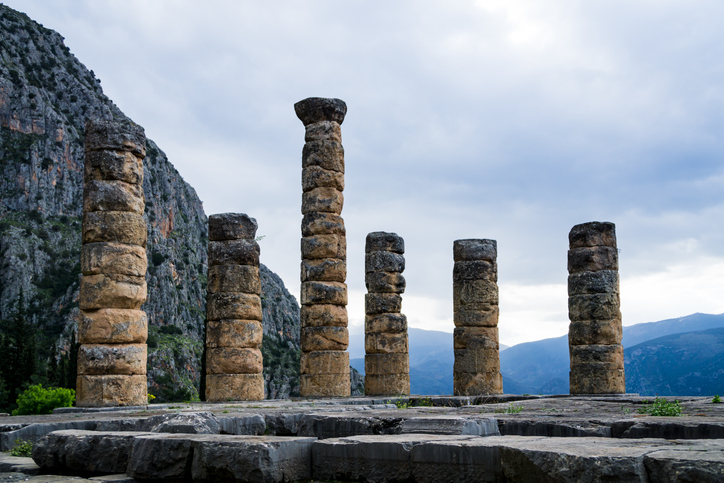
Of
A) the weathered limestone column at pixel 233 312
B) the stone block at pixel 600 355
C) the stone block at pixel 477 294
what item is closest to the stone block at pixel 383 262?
the stone block at pixel 477 294

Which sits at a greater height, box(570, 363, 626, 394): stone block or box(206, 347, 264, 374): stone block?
box(206, 347, 264, 374): stone block

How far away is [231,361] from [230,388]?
68 centimetres

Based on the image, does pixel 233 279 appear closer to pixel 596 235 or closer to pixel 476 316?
pixel 476 316

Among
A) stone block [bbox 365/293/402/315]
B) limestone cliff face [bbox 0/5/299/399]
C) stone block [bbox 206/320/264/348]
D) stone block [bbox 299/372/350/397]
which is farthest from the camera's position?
limestone cliff face [bbox 0/5/299/399]

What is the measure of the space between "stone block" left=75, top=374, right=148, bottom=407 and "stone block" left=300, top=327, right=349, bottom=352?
5.89 metres

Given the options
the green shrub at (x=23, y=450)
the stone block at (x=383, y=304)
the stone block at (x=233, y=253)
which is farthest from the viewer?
the stone block at (x=383, y=304)

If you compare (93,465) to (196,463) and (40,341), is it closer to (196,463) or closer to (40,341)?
(196,463)

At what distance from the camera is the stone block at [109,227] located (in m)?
15.8

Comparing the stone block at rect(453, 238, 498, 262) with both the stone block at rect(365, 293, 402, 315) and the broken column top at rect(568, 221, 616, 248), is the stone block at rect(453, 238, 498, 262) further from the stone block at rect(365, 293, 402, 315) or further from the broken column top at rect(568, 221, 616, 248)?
the stone block at rect(365, 293, 402, 315)

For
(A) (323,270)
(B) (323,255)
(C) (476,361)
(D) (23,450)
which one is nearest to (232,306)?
(A) (323,270)

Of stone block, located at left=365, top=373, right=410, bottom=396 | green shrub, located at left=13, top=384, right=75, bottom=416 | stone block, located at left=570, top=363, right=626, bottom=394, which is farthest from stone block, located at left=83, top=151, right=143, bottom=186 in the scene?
stone block, located at left=570, top=363, right=626, bottom=394

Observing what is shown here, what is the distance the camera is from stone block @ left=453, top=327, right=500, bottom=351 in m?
21.3

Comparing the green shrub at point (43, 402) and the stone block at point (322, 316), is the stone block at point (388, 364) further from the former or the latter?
the green shrub at point (43, 402)

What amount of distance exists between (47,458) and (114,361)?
899cm
